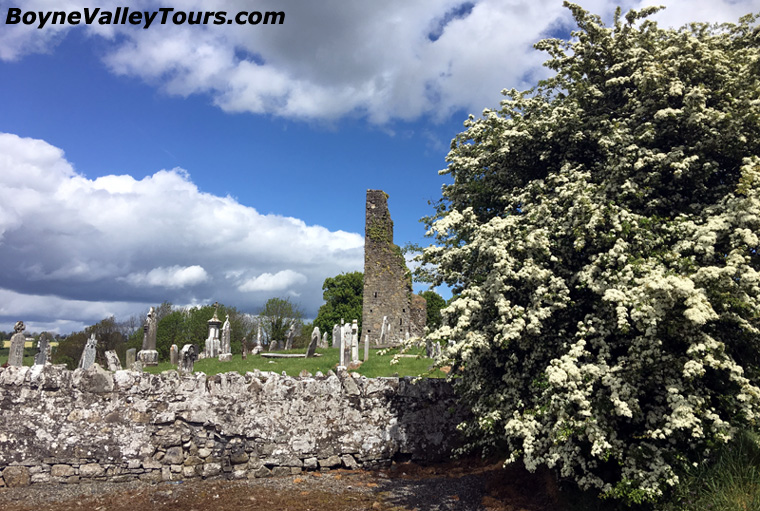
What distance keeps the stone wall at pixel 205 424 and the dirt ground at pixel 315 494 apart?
417 mm

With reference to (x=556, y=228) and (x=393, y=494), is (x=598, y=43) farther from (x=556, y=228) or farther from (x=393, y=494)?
(x=393, y=494)

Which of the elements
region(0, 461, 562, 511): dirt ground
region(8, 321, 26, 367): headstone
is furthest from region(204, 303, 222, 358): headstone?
region(0, 461, 562, 511): dirt ground

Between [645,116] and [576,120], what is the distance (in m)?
1.38

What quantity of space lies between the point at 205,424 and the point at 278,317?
54.2m

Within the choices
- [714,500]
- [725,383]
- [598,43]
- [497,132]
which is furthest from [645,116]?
[714,500]

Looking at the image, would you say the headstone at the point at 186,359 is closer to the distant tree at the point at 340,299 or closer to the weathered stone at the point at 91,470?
the weathered stone at the point at 91,470

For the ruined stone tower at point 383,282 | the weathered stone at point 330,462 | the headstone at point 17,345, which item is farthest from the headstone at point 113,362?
the ruined stone tower at point 383,282

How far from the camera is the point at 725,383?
698 centimetres

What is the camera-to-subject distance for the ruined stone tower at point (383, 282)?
3644 cm

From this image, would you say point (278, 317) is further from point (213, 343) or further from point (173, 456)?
point (173, 456)

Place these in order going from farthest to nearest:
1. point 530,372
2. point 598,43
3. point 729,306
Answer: point 598,43 → point 530,372 → point 729,306

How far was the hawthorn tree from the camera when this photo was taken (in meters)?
6.55

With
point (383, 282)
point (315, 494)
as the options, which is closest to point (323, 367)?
point (315, 494)

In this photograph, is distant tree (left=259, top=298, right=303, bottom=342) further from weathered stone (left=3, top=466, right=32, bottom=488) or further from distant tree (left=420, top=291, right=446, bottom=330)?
weathered stone (left=3, top=466, right=32, bottom=488)
